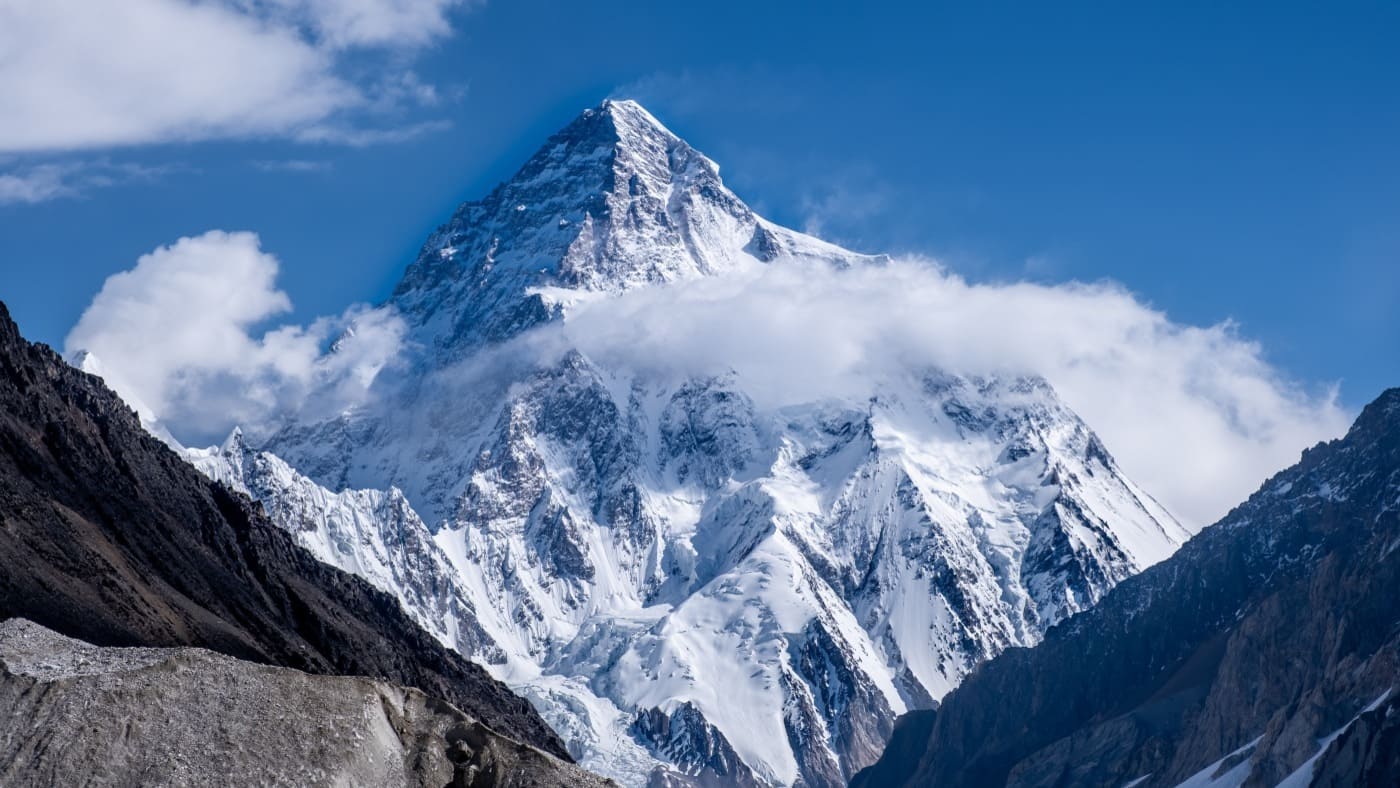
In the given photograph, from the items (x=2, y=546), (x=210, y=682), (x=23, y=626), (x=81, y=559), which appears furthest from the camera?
(x=81, y=559)

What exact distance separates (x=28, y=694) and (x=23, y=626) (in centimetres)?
1198

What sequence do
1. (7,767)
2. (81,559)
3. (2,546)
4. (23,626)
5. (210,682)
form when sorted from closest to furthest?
1. (7,767)
2. (210,682)
3. (23,626)
4. (2,546)
5. (81,559)

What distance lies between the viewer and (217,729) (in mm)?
87000

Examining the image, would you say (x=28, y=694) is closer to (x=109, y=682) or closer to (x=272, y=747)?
(x=109, y=682)

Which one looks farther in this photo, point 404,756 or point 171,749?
point 404,756

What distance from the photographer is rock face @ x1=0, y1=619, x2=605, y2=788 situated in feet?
277

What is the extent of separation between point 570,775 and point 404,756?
7679mm

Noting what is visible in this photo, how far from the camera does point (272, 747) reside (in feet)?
285

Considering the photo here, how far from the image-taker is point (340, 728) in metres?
89.1

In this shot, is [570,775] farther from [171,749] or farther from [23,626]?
[23,626]

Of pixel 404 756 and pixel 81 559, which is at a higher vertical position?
pixel 81 559

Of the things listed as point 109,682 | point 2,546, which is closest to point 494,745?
point 109,682

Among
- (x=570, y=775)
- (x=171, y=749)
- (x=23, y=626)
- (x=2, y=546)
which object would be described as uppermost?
(x=2, y=546)

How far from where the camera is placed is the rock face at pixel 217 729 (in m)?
84.5
